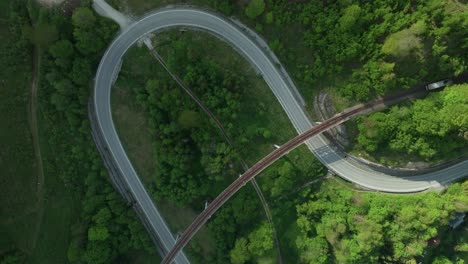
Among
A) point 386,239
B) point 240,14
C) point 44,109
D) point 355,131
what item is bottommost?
point 386,239

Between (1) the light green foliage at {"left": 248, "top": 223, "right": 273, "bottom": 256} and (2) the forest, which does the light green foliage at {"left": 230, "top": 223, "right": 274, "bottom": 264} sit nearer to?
(1) the light green foliage at {"left": 248, "top": 223, "right": 273, "bottom": 256}

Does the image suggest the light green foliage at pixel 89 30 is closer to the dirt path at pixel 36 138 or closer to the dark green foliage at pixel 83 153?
the dark green foliage at pixel 83 153

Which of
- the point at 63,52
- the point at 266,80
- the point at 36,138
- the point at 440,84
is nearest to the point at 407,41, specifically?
the point at 440,84

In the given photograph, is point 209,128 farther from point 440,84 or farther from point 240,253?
point 440,84

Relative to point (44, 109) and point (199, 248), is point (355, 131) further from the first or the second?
point (44, 109)

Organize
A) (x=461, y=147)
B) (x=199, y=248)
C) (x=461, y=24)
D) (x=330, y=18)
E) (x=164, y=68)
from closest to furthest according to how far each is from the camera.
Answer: (x=461, y=24) < (x=330, y=18) < (x=461, y=147) < (x=164, y=68) < (x=199, y=248)

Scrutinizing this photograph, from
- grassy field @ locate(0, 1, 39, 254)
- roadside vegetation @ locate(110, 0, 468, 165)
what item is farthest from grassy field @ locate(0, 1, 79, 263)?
roadside vegetation @ locate(110, 0, 468, 165)

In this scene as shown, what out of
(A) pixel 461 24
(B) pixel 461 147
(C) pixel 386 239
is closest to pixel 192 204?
(C) pixel 386 239

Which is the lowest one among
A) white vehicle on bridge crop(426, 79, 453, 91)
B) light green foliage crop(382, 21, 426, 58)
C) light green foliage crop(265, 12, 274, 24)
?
white vehicle on bridge crop(426, 79, 453, 91)
